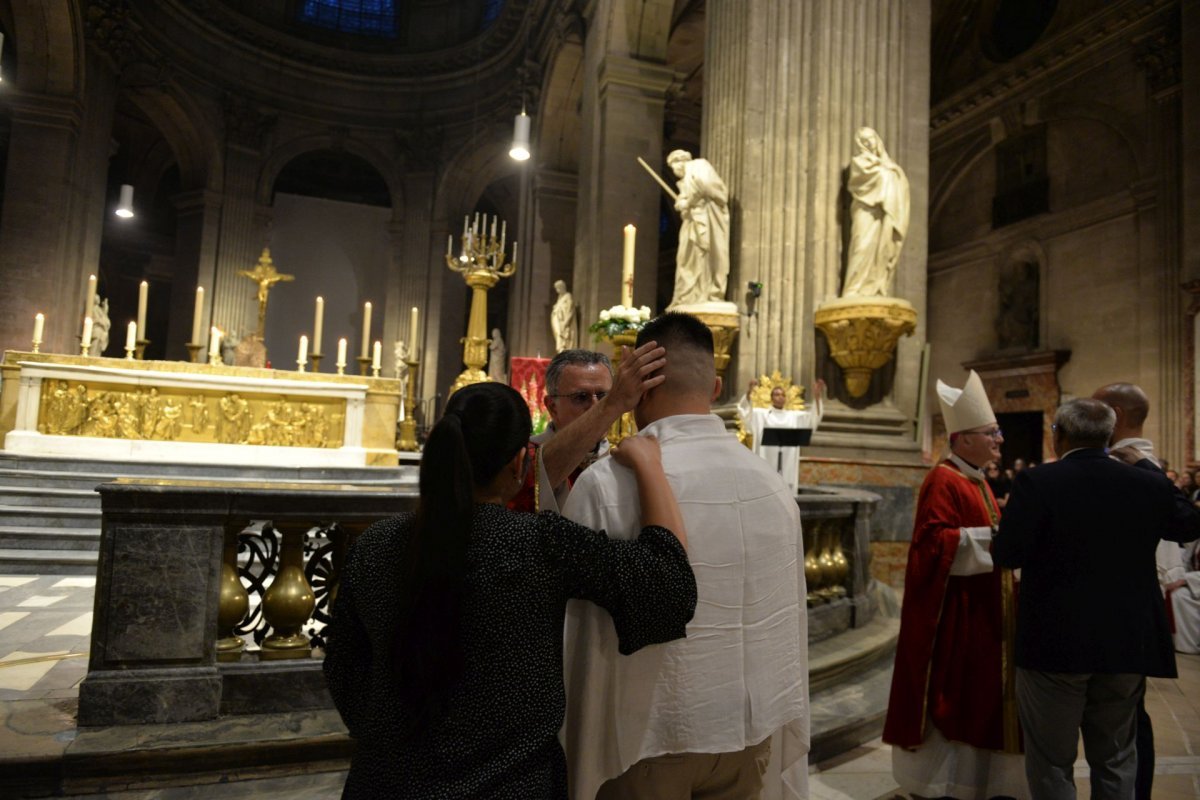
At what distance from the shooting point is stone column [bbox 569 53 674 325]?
42.9 ft

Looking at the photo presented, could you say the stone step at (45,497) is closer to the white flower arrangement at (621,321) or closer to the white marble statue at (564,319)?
the white flower arrangement at (621,321)

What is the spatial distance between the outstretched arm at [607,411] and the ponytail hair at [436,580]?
43cm

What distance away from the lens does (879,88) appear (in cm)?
859

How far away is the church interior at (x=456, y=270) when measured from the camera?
9.98 feet

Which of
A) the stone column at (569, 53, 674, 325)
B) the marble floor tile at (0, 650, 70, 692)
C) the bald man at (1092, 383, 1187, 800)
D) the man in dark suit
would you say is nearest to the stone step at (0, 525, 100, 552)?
the marble floor tile at (0, 650, 70, 692)

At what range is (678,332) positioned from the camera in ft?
5.47

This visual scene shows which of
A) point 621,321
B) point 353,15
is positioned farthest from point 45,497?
point 353,15

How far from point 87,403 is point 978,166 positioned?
17.1 m

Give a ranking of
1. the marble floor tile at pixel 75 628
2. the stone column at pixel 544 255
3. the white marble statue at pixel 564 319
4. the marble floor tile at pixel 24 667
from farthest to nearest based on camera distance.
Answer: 1. the stone column at pixel 544 255
2. the white marble statue at pixel 564 319
3. the marble floor tile at pixel 75 628
4. the marble floor tile at pixel 24 667

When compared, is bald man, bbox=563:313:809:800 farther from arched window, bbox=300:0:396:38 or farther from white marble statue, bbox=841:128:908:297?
arched window, bbox=300:0:396:38

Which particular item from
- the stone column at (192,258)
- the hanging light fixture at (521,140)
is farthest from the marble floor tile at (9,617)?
the stone column at (192,258)

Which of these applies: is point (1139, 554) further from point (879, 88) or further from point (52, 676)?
point (879, 88)

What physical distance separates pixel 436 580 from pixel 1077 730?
8.07 ft

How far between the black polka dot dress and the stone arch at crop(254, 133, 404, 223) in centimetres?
2227
